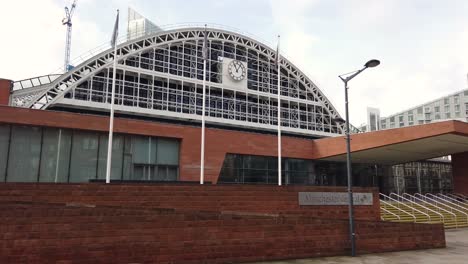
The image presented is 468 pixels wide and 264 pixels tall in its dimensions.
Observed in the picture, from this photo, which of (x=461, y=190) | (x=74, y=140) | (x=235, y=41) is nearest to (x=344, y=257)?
(x=74, y=140)

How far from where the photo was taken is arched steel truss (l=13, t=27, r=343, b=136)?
3662cm

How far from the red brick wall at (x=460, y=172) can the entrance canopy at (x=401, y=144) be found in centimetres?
444

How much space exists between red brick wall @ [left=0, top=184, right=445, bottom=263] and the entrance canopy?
11365 millimetres

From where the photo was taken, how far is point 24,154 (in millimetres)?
21906

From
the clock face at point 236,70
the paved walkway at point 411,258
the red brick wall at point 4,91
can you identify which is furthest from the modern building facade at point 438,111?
the red brick wall at point 4,91

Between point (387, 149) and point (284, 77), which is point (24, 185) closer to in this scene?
point (387, 149)

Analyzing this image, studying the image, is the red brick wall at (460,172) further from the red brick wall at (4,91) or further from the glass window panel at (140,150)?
the red brick wall at (4,91)

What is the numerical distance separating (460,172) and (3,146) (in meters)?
37.1

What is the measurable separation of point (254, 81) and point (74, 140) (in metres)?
26.7

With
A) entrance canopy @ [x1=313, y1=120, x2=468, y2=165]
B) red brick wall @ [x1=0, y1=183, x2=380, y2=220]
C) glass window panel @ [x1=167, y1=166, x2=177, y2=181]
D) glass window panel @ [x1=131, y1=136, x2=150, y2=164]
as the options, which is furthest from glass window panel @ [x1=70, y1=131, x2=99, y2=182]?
entrance canopy @ [x1=313, y1=120, x2=468, y2=165]

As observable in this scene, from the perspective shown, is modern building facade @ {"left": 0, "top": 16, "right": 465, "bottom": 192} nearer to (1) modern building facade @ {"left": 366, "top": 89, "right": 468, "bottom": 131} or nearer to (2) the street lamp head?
(2) the street lamp head

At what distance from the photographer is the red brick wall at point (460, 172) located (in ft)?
119

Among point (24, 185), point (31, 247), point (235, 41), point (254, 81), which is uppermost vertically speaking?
point (235, 41)

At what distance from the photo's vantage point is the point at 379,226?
15773mm
